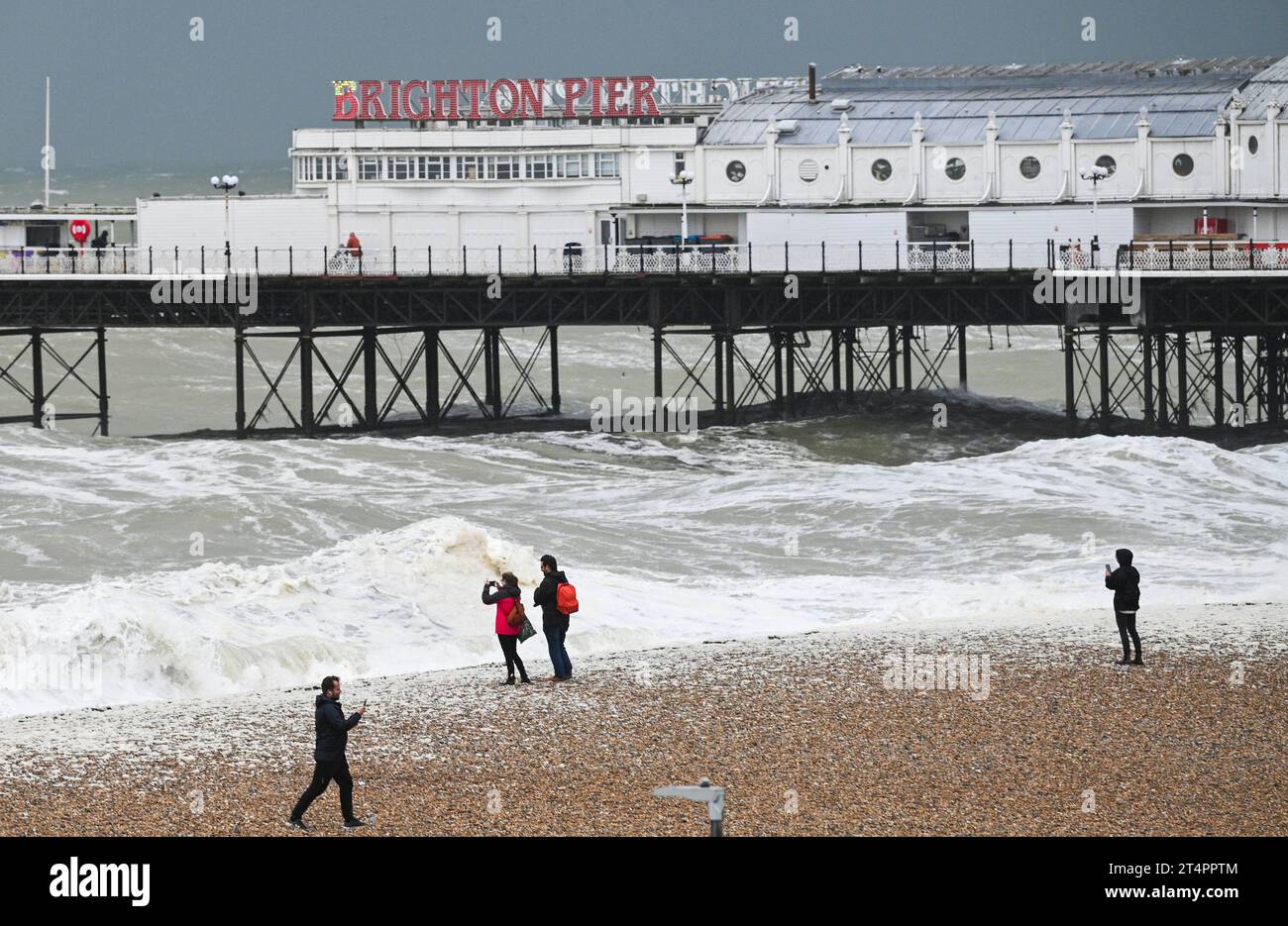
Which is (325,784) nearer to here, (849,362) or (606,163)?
(849,362)

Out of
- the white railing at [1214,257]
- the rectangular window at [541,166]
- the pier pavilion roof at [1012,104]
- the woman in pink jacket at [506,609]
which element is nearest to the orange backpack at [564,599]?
the woman in pink jacket at [506,609]

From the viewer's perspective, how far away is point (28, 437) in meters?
55.8

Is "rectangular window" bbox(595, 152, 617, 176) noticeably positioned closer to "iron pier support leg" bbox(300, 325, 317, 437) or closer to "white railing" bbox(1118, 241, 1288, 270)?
"iron pier support leg" bbox(300, 325, 317, 437)

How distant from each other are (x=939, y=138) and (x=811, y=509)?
28134 mm

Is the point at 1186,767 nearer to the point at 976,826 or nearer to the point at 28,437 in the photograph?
the point at 976,826

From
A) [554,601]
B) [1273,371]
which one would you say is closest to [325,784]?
[554,601]

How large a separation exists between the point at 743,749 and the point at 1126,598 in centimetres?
702

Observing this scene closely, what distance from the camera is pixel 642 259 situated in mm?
62281

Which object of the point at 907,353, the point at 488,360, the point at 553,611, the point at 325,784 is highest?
the point at 907,353

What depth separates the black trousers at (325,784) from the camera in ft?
59.0

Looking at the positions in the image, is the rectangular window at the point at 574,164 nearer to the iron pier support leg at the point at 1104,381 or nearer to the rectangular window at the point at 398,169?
the rectangular window at the point at 398,169

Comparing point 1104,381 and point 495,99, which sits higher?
point 495,99

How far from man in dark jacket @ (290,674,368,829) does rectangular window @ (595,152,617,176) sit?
181 ft

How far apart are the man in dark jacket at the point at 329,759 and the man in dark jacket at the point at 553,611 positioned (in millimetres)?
6046
